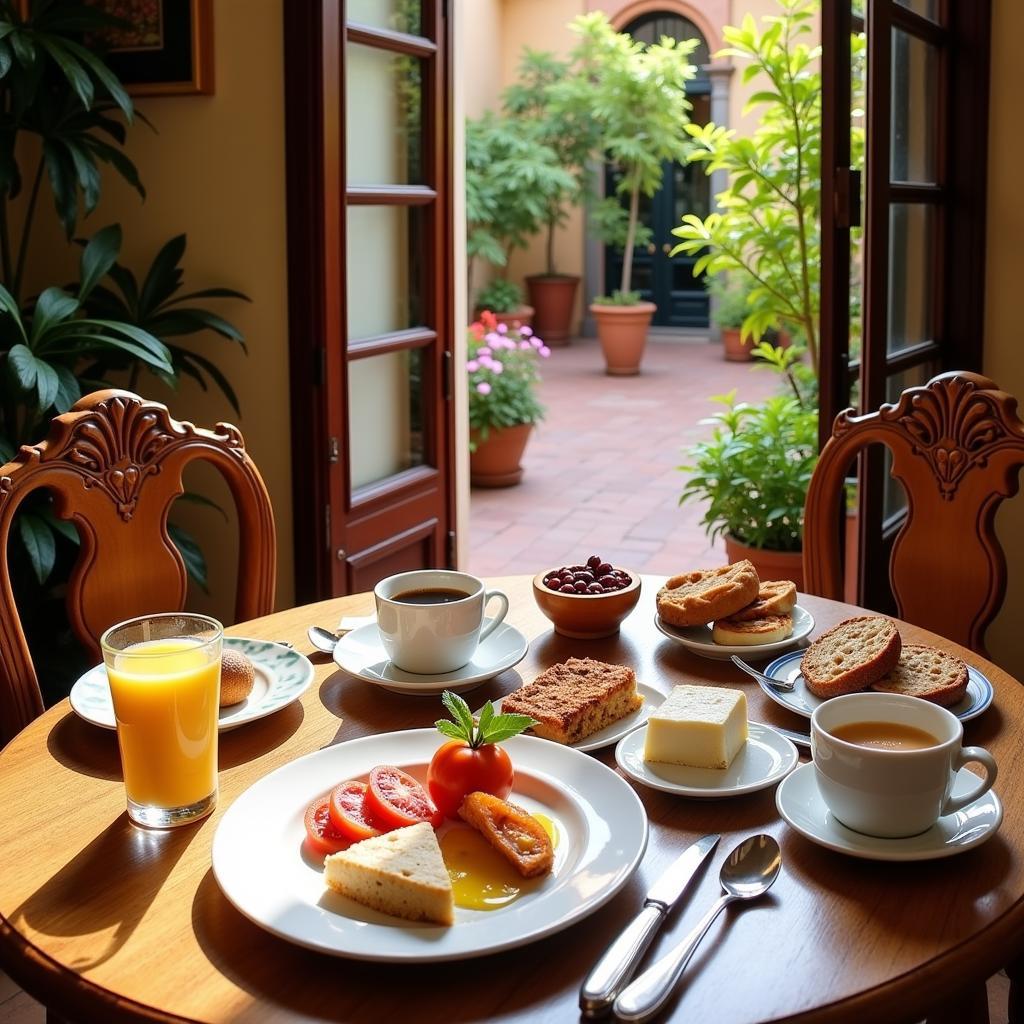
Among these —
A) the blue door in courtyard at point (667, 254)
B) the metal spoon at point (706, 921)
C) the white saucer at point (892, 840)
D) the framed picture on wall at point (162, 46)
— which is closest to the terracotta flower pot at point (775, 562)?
the framed picture on wall at point (162, 46)

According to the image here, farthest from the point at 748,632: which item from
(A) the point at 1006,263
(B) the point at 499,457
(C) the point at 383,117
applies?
(B) the point at 499,457

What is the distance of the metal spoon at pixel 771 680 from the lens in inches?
54.3

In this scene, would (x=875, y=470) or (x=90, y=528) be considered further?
(x=875, y=470)

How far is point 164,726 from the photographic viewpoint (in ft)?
3.61

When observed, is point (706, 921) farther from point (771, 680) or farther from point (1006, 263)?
point (1006, 263)

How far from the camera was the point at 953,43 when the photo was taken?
2.97 meters

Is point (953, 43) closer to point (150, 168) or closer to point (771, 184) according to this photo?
point (771, 184)

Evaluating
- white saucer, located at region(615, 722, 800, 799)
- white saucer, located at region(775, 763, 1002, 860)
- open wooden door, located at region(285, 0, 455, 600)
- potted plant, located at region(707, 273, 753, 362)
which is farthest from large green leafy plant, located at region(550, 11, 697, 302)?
white saucer, located at region(775, 763, 1002, 860)

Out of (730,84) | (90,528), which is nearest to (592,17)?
(730,84)

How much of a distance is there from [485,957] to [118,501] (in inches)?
41.2

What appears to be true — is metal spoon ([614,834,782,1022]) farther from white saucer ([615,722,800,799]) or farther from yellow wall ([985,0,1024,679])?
yellow wall ([985,0,1024,679])

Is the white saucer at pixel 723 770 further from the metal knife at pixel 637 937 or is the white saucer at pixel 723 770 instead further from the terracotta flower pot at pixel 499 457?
the terracotta flower pot at pixel 499 457

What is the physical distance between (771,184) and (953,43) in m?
0.96

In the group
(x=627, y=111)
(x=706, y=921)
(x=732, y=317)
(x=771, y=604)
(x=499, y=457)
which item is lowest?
(x=499, y=457)
